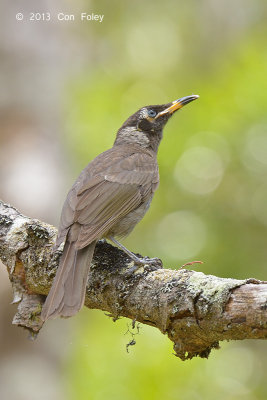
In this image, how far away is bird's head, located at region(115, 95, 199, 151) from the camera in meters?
6.55

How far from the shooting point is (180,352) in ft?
12.3

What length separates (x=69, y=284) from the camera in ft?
13.9

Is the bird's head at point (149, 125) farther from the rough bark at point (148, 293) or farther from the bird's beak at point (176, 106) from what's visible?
the rough bark at point (148, 293)

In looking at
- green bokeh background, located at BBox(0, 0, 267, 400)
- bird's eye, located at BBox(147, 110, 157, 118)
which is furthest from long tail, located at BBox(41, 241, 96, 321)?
green bokeh background, located at BBox(0, 0, 267, 400)

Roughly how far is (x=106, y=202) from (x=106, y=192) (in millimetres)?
137

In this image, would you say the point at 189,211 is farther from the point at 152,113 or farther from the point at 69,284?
the point at 69,284

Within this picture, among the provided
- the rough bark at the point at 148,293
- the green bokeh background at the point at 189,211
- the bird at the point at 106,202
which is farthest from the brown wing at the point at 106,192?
the green bokeh background at the point at 189,211

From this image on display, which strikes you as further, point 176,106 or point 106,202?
point 176,106

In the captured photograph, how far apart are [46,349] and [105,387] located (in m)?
1.54

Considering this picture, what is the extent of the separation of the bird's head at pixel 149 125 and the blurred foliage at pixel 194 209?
6.14ft

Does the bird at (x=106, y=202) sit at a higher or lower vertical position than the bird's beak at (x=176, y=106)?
lower

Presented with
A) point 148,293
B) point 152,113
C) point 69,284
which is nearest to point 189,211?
point 152,113

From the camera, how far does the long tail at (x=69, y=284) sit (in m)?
4.11

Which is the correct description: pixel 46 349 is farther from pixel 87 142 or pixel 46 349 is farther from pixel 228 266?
pixel 87 142
